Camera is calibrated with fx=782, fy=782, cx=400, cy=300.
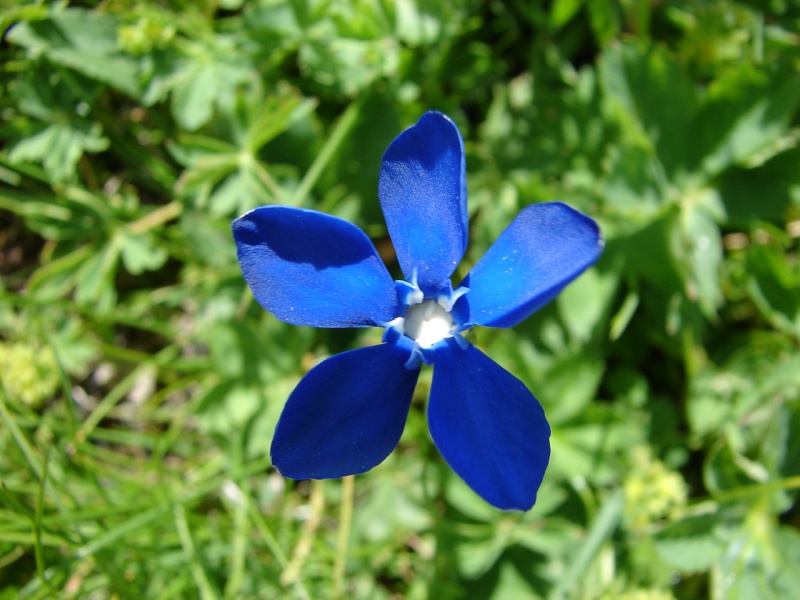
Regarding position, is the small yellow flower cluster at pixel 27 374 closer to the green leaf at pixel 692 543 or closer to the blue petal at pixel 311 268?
the blue petal at pixel 311 268

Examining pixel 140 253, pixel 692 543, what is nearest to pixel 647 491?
pixel 692 543

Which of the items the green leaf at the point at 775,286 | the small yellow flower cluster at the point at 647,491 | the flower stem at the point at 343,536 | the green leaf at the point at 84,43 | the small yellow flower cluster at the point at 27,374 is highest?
the green leaf at the point at 84,43

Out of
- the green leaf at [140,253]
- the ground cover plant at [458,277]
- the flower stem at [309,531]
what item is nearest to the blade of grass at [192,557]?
the ground cover plant at [458,277]

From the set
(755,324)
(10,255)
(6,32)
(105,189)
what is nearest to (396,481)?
(755,324)

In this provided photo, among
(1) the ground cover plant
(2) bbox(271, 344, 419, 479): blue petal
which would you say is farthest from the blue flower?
(1) the ground cover plant

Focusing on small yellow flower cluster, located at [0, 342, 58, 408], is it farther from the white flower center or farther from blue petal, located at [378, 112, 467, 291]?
blue petal, located at [378, 112, 467, 291]

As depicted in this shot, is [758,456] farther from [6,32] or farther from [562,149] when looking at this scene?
[6,32]
